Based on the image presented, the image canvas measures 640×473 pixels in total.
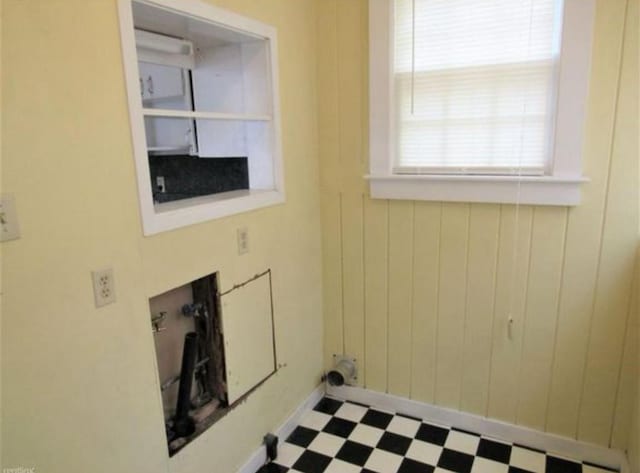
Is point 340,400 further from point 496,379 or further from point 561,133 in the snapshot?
point 561,133

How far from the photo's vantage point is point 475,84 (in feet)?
6.50

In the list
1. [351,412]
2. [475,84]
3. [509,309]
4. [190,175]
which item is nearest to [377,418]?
[351,412]

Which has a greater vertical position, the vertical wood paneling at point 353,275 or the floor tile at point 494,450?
the vertical wood paneling at point 353,275

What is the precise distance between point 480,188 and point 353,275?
837 mm

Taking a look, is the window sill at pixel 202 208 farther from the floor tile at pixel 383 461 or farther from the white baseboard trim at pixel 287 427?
the floor tile at pixel 383 461

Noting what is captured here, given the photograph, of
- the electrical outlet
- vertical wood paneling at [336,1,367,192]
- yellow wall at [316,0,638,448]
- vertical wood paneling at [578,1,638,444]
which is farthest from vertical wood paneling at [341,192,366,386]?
the electrical outlet

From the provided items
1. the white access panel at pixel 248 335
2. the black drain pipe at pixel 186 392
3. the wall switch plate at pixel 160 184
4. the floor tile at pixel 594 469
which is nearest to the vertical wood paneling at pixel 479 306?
the floor tile at pixel 594 469

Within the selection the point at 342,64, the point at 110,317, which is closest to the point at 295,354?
the point at 110,317

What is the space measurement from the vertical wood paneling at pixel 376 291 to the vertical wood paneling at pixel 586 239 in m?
0.85

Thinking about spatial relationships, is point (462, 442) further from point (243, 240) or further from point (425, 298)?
point (243, 240)

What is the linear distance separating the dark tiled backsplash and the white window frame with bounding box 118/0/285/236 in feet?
0.82

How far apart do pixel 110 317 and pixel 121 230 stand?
27 cm

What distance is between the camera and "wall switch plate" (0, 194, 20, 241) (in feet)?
3.33

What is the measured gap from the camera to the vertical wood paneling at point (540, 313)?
194 cm
